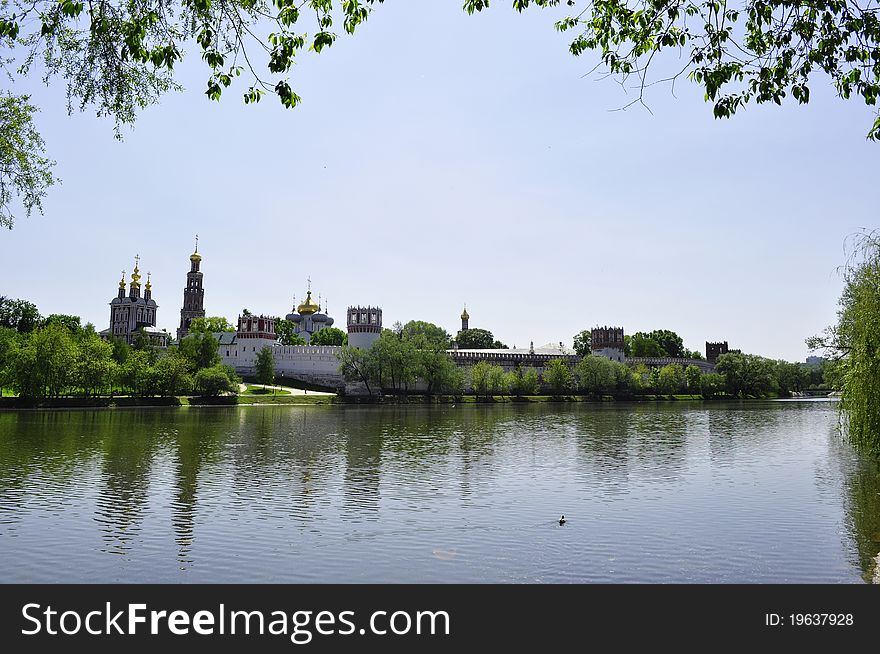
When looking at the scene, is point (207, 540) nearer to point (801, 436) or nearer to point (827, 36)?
point (827, 36)

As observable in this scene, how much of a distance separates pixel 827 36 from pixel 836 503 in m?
13.0

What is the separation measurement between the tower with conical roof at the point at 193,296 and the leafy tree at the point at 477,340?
152ft

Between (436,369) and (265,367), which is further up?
(265,367)

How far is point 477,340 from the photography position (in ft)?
443

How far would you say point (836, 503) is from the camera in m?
16.9

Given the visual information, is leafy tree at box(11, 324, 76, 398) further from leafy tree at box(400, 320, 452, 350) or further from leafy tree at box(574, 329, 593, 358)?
leafy tree at box(574, 329, 593, 358)

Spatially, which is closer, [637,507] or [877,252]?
[637,507]

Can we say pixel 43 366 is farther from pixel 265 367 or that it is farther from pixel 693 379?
pixel 693 379

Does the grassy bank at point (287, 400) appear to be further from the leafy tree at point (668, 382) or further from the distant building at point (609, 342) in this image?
the distant building at point (609, 342)

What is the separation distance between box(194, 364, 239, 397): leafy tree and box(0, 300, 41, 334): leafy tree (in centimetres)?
4100

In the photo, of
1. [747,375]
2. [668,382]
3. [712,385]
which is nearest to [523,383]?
[668,382]

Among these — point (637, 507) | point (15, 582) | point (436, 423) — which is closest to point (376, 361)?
point (436, 423)

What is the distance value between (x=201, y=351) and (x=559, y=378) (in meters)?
44.0

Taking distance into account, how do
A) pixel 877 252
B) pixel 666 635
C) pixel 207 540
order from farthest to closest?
pixel 877 252 < pixel 207 540 < pixel 666 635
